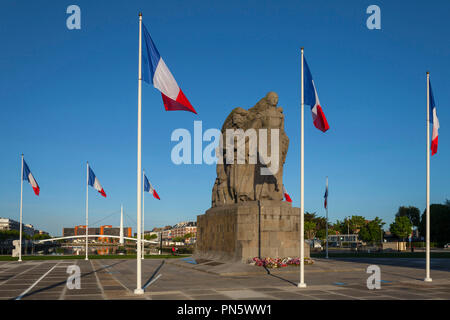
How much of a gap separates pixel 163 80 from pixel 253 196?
45.1ft

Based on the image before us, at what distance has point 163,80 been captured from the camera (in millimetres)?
15961

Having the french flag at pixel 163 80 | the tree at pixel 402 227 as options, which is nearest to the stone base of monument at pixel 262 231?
the french flag at pixel 163 80

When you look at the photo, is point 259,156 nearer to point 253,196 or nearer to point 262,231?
point 253,196

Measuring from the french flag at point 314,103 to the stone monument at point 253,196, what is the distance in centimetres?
829

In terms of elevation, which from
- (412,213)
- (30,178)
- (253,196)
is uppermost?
(30,178)

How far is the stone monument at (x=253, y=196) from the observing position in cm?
2517

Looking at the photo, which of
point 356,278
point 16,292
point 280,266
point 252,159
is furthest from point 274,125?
point 16,292

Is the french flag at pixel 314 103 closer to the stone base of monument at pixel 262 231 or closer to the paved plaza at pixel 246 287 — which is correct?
the paved plaza at pixel 246 287

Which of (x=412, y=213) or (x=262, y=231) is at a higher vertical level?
(x=262, y=231)

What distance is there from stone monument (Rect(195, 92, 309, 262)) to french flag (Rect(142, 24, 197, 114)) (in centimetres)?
1103

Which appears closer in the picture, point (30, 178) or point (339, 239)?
point (30, 178)

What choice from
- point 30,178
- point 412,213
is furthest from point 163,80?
point 412,213
